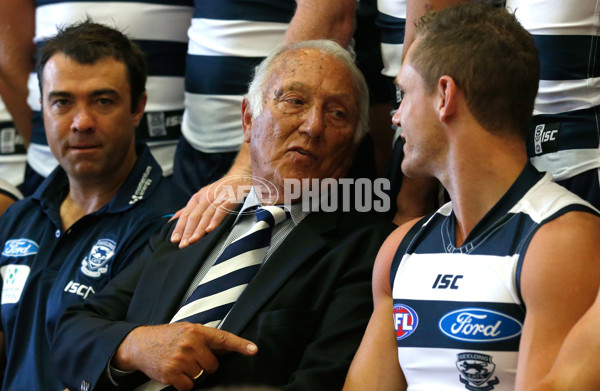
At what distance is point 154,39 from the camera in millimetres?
2914

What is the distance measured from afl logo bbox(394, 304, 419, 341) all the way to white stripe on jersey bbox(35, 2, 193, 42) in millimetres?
1577

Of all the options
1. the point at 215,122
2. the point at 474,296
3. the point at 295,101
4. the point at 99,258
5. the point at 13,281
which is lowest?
the point at 13,281

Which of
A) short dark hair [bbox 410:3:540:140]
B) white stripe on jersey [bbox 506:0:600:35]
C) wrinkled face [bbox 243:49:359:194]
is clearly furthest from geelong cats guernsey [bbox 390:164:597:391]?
wrinkled face [bbox 243:49:359:194]

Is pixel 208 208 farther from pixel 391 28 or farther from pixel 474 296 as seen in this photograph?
pixel 474 296

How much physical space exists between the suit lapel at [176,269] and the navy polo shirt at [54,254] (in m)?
0.23


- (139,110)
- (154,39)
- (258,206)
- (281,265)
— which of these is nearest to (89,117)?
(139,110)

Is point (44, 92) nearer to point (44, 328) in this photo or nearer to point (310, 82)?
point (44, 328)

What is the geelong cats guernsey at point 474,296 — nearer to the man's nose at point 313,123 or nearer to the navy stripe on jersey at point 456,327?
the navy stripe on jersey at point 456,327

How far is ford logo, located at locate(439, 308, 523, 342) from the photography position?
1.47 meters

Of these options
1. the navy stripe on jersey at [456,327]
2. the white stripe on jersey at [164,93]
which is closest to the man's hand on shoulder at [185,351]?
the navy stripe on jersey at [456,327]

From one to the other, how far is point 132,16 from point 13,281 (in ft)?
3.14

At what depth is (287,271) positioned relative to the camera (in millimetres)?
1960

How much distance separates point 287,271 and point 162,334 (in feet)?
1.01

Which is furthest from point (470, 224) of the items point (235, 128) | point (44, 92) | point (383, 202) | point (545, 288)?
point (44, 92)
